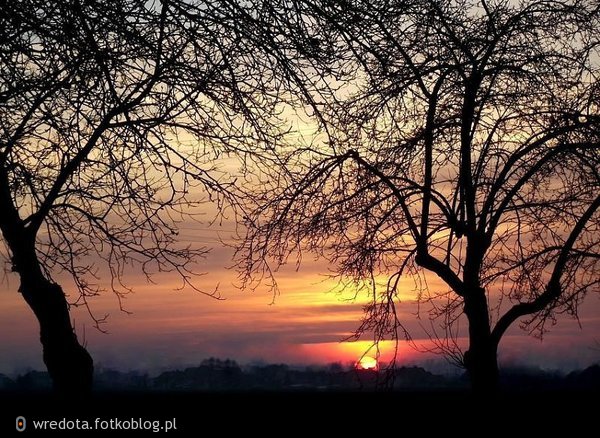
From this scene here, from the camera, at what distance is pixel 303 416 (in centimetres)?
833

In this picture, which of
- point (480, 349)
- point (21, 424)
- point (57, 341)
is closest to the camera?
point (21, 424)

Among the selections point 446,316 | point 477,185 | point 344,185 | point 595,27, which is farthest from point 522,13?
point 446,316

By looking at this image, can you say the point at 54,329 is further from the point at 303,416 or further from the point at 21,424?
the point at 303,416

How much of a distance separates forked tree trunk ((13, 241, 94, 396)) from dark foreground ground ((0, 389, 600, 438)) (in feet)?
3.35

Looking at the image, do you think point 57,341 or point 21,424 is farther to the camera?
point 57,341

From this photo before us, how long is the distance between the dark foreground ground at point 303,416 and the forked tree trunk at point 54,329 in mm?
1020

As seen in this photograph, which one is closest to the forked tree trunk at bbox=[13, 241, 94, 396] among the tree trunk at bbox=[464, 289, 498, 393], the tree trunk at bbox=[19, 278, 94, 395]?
the tree trunk at bbox=[19, 278, 94, 395]

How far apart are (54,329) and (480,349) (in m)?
6.27

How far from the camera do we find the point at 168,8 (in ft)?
26.5

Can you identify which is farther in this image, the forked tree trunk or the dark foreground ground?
the forked tree trunk

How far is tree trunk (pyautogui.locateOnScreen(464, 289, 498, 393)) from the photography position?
42.5 ft

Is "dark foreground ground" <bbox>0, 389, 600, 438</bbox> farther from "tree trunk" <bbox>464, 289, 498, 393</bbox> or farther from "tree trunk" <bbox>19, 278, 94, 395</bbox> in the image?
"tree trunk" <bbox>464, 289, 498, 393</bbox>

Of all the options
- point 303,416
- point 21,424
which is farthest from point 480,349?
point 21,424

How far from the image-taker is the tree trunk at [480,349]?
42.5 feet
